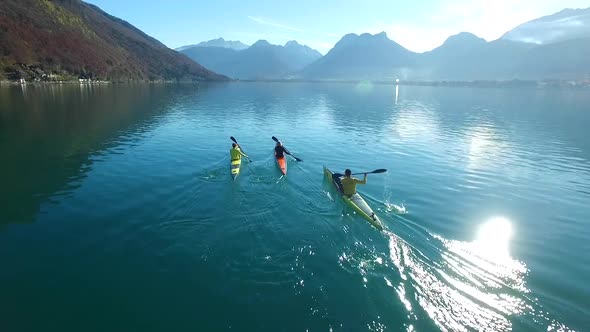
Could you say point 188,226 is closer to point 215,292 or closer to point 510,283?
point 215,292

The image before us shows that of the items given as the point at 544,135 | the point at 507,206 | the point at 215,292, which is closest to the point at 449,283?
the point at 215,292

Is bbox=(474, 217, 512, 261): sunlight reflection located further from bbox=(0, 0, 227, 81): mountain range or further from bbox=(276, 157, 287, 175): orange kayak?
bbox=(0, 0, 227, 81): mountain range

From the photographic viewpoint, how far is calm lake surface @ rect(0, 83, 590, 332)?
12.5m

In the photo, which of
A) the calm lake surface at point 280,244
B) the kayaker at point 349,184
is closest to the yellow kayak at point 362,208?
the kayaker at point 349,184

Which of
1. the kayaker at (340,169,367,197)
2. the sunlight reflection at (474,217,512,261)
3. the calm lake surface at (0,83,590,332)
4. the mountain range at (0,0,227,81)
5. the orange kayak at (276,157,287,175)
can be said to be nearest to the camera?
the calm lake surface at (0,83,590,332)

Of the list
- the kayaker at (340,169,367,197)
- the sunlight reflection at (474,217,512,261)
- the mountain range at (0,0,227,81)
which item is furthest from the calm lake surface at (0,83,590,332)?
the mountain range at (0,0,227,81)

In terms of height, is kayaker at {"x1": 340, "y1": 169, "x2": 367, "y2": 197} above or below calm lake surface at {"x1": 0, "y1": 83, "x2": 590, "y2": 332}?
above

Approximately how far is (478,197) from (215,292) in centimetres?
2167

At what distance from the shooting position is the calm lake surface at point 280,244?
12.5 m

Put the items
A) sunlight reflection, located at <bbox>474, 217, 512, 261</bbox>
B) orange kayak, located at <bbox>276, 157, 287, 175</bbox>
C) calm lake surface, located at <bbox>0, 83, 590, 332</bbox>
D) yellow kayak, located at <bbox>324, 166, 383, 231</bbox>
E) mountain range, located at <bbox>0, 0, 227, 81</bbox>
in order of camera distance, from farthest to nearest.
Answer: mountain range, located at <bbox>0, 0, 227, 81</bbox> < orange kayak, located at <bbox>276, 157, 287, 175</bbox> < yellow kayak, located at <bbox>324, 166, 383, 231</bbox> < sunlight reflection, located at <bbox>474, 217, 512, 261</bbox> < calm lake surface, located at <bbox>0, 83, 590, 332</bbox>

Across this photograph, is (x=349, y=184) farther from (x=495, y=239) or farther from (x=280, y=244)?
(x=495, y=239)

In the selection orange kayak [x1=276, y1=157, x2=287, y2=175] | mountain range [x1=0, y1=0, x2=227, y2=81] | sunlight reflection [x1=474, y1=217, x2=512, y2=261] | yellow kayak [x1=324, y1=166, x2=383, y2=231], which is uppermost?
mountain range [x1=0, y1=0, x2=227, y2=81]

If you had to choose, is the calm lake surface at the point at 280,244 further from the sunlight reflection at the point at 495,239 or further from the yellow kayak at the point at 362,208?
the yellow kayak at the point at 362,208

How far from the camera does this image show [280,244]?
1691 cm
